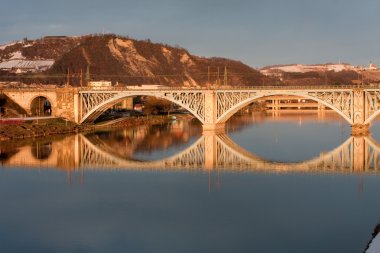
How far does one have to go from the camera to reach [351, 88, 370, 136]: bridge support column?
36.4 metres

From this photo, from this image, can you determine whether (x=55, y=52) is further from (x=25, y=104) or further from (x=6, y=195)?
(x=6, y=195)

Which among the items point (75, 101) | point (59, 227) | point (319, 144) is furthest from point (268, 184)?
point (75, 101)

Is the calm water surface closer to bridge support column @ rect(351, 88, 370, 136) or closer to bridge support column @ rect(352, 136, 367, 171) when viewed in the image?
bridge support column @ rect(352, 136, 367, 171)

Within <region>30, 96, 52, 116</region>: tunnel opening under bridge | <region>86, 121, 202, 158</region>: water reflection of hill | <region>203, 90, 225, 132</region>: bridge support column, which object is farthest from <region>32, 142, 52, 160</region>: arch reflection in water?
<region>30, 96, 52, 116</region>: tunnel opening under bridge

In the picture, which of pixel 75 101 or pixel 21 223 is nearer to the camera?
pixel 21 223

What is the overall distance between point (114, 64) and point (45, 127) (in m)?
55.5

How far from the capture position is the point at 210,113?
4019 cm

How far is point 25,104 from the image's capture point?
4625cm

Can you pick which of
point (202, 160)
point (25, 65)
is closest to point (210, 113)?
point (202, 160)

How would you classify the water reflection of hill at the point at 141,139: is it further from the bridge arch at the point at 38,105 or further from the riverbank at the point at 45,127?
the bridge arch at the point at 38,105

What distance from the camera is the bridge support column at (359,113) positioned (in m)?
36.4

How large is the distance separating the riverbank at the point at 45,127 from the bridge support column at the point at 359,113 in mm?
17933

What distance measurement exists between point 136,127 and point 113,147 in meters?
14.0

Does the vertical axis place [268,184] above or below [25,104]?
below
